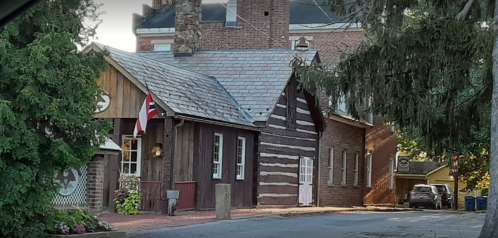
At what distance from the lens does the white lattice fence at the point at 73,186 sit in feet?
56.3

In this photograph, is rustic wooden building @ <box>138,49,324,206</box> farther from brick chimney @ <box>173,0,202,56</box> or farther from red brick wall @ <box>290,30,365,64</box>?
red brick wall @ <box>290,30,365,64</box>

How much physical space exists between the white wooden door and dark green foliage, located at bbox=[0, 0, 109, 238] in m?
18.8

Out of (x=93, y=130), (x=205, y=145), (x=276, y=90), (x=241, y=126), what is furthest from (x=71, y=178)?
(x=276, y=90)

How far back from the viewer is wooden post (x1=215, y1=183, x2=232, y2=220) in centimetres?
2089

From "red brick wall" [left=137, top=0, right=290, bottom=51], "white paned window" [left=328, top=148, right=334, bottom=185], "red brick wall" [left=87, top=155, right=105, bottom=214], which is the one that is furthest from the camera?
"red brick wall" [left=137, top=0, right=290, bottom=51]

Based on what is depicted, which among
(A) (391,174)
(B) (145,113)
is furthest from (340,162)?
(B) (145,113)

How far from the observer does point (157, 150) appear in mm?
23594

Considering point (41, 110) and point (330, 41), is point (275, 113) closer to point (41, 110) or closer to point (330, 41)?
point (330, 41)

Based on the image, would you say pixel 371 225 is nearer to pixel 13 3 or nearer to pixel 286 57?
pixel 286 57

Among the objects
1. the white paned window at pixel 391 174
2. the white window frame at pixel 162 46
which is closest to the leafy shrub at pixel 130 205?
the white window frame at pixel 162 46

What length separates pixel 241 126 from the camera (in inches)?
1009

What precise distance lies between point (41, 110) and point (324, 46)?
31586 millimetres

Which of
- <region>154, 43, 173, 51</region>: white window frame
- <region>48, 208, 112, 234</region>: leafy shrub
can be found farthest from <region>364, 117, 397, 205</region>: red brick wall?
<region>48, 208, 112, 234</region>: leafy shrub

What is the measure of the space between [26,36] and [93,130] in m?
2.04
